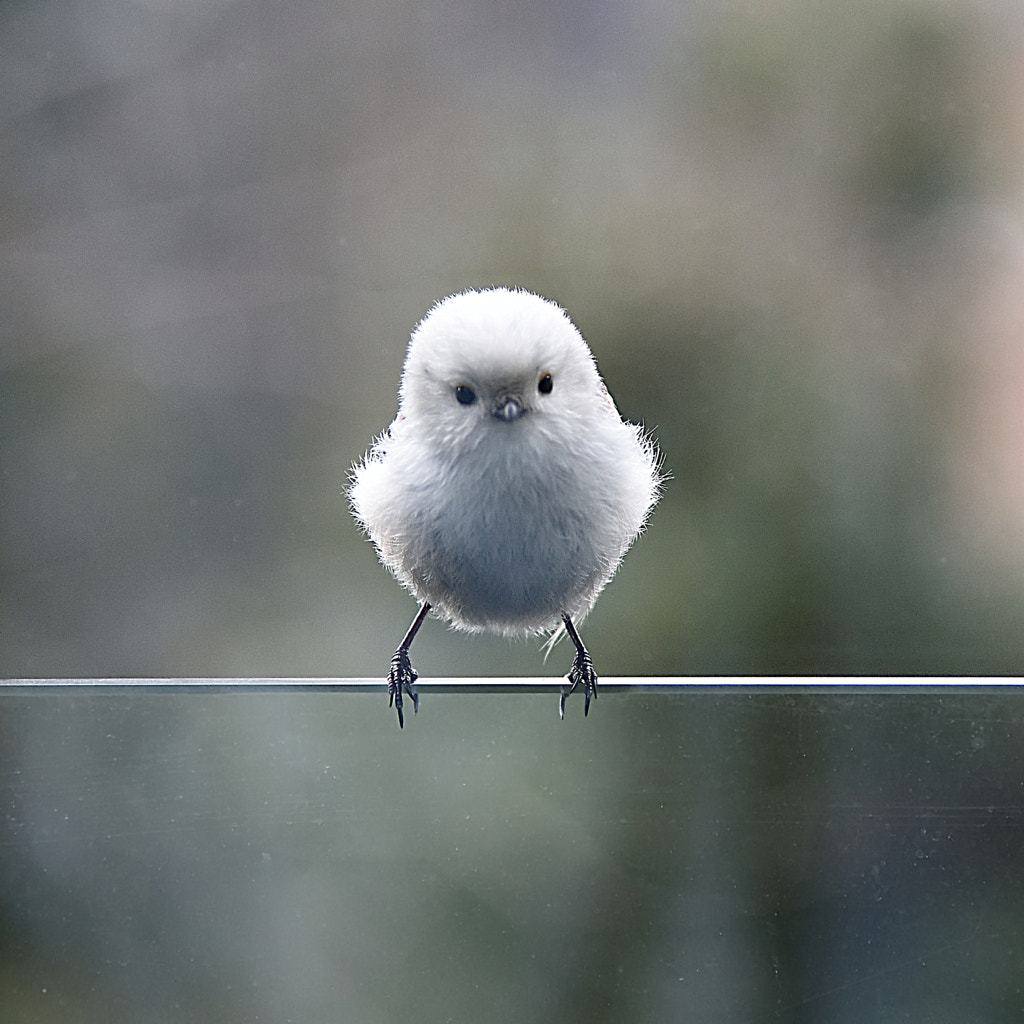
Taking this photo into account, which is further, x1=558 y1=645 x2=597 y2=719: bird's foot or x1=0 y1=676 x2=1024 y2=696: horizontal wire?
x1=558 y1=645 x2=597 y2=719: bird's foot

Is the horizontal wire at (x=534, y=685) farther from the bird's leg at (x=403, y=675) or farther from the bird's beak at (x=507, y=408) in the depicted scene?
the bird's beak at (x=507, y=408)

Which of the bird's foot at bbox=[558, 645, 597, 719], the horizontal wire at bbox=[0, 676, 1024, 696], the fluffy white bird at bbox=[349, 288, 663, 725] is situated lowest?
the bird's foot at bbox=[558, 645, 597, 719]

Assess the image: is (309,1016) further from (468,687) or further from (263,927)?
(468,687)

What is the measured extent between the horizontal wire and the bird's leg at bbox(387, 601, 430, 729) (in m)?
0.07

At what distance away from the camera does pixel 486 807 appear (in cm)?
110

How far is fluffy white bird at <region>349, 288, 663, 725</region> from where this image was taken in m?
1.00

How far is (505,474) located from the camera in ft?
3.39

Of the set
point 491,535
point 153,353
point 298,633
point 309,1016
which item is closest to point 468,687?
point 491,535

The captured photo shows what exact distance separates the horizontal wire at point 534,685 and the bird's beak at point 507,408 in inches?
8.8

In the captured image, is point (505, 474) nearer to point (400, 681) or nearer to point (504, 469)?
point (504, 469)

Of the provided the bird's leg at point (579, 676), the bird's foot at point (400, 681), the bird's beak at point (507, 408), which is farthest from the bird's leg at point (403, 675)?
the bird's beak at point (507, 408)

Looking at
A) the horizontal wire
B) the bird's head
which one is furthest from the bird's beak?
the horizontal wire

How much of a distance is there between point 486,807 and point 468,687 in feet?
0.49

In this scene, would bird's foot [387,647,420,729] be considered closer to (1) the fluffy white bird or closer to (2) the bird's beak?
(1) the fluffy white bird
